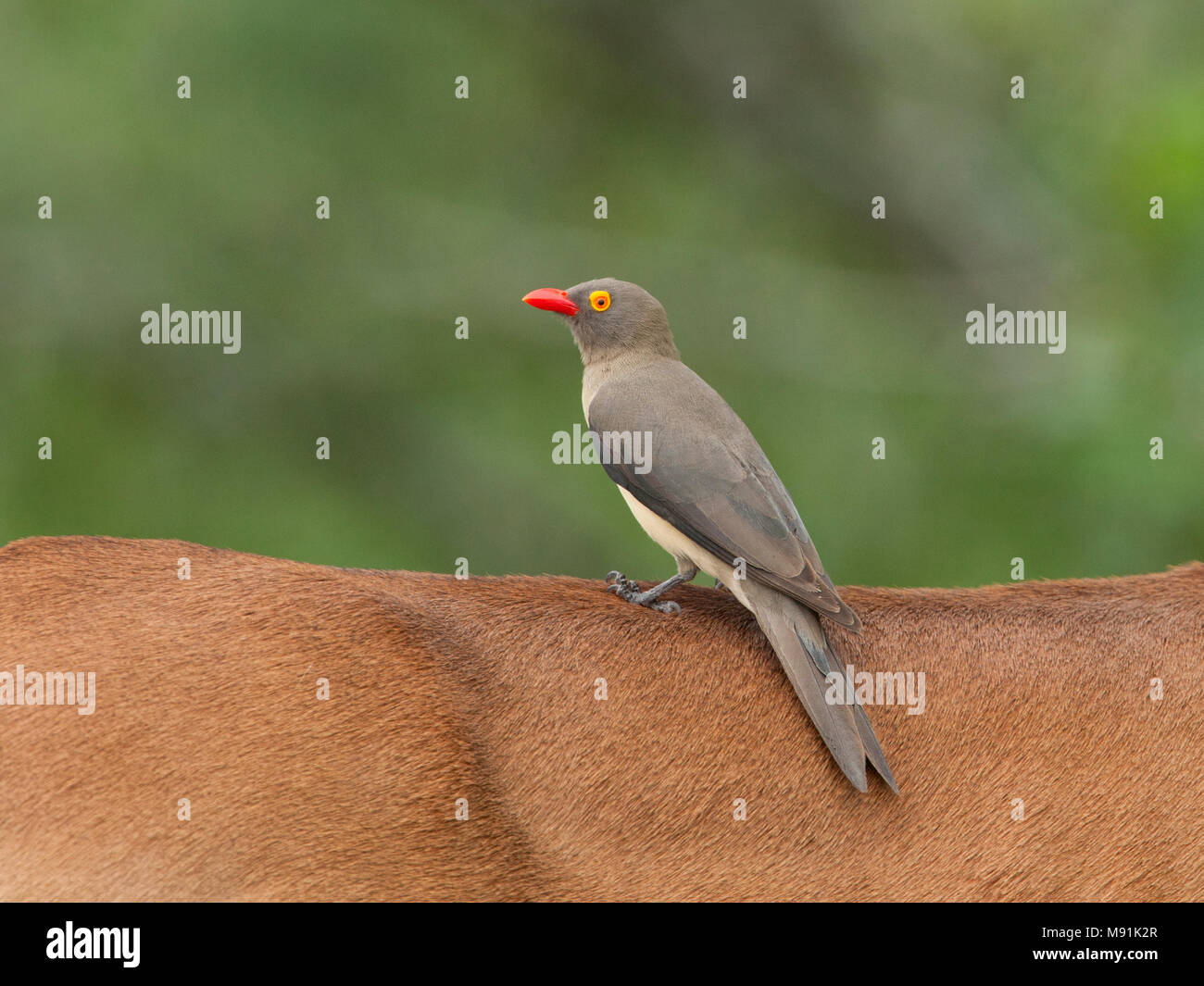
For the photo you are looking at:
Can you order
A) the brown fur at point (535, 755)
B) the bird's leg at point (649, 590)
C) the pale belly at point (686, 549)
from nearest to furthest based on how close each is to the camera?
1. the brown fur at point (535, 755)
2. the pale belly at point (686, 549)
3. the bird's leg at point (649, 590)

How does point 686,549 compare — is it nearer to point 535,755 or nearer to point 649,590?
point 649,590

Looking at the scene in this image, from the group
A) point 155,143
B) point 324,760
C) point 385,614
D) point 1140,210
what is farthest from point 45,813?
point 1140,210

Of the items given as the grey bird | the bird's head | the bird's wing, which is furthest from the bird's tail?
the bird's head

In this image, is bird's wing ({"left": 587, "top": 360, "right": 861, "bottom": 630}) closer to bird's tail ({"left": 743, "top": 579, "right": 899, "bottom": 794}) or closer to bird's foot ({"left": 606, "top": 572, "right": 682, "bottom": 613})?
bird's tail ({"left": 743, "top": 579, "right": 899, "bottom": 794})

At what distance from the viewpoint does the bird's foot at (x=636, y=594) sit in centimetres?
424

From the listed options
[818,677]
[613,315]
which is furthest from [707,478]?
[613,315]

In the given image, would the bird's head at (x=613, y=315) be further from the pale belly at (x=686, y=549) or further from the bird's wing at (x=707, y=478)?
the pale belly at (x=686, y=549)

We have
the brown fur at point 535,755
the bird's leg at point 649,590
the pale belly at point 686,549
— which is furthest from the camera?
the bird's leg at point 649,590

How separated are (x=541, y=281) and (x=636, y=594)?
6.86m

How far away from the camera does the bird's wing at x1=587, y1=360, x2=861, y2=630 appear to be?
3943mm

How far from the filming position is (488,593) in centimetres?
427

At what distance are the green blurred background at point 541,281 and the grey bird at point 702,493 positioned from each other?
5843mm

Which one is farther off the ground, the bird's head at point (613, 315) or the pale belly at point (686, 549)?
the bird's head at point (613, 315)

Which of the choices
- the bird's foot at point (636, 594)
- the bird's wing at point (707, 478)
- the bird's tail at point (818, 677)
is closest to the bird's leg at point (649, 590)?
the bird's foot at point (636, 594)
